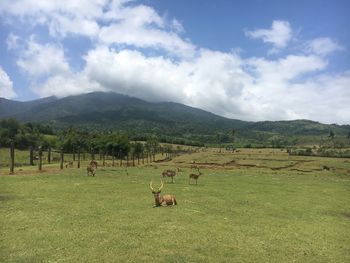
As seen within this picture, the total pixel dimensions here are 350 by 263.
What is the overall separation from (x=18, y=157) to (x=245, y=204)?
332 feet

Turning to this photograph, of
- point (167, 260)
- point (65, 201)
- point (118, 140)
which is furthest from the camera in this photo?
point (118, 140)

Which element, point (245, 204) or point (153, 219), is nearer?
point (153, 219)

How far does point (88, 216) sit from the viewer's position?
25328mm

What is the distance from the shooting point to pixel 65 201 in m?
30.7

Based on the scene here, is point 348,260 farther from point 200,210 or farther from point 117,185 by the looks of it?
point 117,185

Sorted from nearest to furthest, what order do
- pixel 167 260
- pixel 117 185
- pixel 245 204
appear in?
pixel 167 260 < pixel 245 204 < pixel 117 185

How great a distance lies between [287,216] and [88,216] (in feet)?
46.5

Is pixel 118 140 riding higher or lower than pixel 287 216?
higher

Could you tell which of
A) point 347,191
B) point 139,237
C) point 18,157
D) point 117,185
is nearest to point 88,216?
point 139,237

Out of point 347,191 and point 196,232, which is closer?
point 196,232

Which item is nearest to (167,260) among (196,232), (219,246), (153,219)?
(219,246)

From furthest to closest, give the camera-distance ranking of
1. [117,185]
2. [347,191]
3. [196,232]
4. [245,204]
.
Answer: [347,191]
[117,185]
[245,204]
[196,232]

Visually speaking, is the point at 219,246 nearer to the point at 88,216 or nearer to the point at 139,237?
the point at 139,237

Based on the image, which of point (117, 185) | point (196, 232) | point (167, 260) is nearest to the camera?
point (167, 260)
